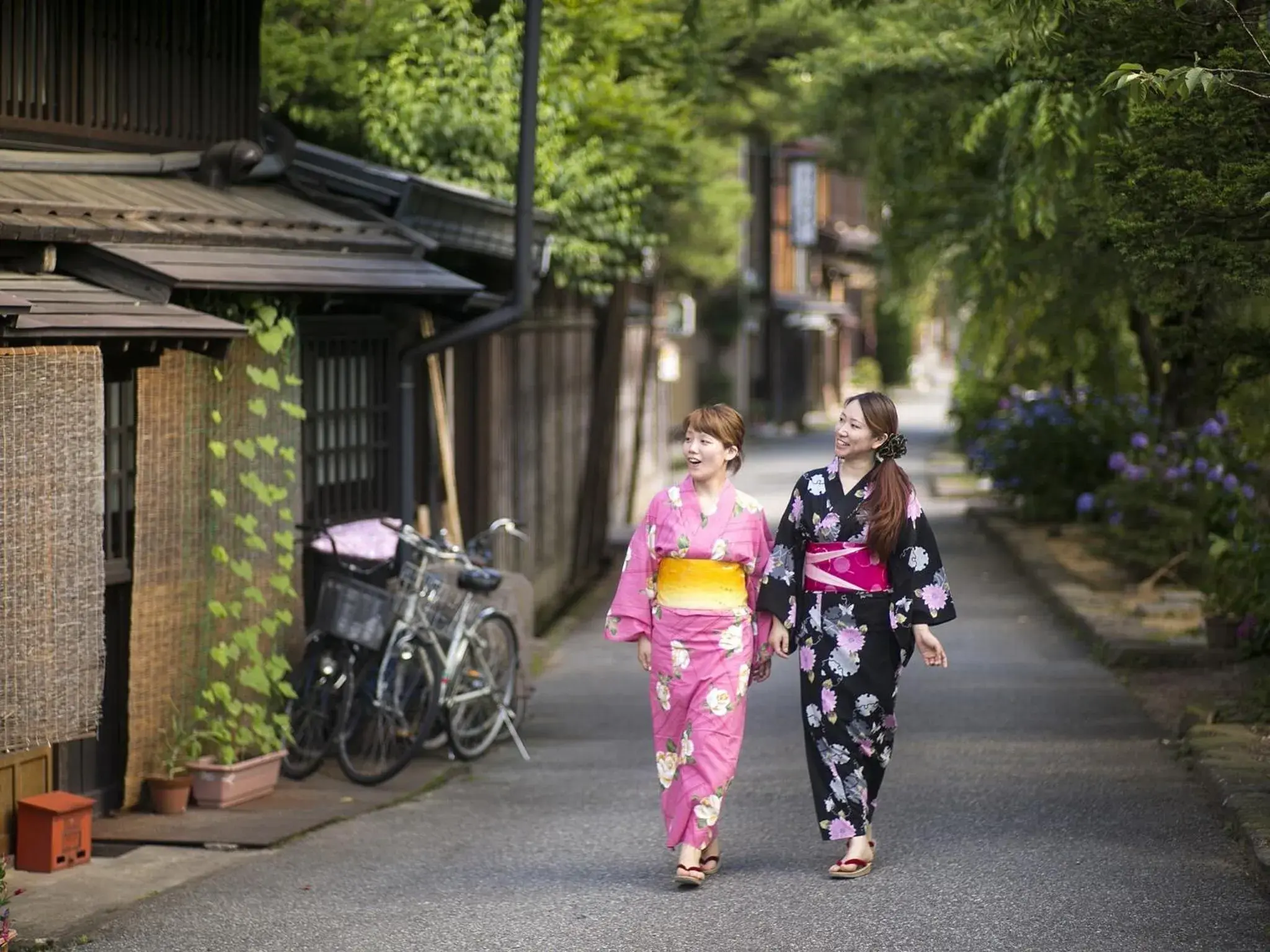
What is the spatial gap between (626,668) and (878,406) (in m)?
8.23

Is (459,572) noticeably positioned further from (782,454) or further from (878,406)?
(782,454)

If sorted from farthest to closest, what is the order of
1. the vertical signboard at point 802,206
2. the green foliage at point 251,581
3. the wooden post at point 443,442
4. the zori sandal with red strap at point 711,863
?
1. the vertical signboard at point 802,206
2. the wooden post at point 443,442
3. the green foliage at point 251,581
4. the zori sandal with red strap at point 711,863

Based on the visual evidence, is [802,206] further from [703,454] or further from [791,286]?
[703,454]

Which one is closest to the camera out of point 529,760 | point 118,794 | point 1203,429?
point 118,794

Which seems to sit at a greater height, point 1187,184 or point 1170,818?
point 1187,184

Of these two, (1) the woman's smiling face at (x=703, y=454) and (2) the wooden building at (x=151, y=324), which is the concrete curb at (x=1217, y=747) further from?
(2) the wooden building at (x=151, y=324)

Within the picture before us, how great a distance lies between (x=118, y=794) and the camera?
928cm

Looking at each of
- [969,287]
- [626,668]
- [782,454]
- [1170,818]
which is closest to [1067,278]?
[969,287]

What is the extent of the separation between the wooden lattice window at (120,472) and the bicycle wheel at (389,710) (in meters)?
1.58

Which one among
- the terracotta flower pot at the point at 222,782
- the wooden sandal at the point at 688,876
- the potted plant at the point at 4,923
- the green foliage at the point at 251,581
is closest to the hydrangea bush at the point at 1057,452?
the green foliage at the point at 251,581

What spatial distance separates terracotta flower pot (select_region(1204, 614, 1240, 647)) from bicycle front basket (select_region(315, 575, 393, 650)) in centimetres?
576

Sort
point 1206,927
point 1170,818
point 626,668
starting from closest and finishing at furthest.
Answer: point 1206,927 → point 1170,818 → point 626,668

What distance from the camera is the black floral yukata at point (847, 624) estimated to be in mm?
7414

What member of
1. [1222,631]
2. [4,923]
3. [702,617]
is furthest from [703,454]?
[1222,631]
